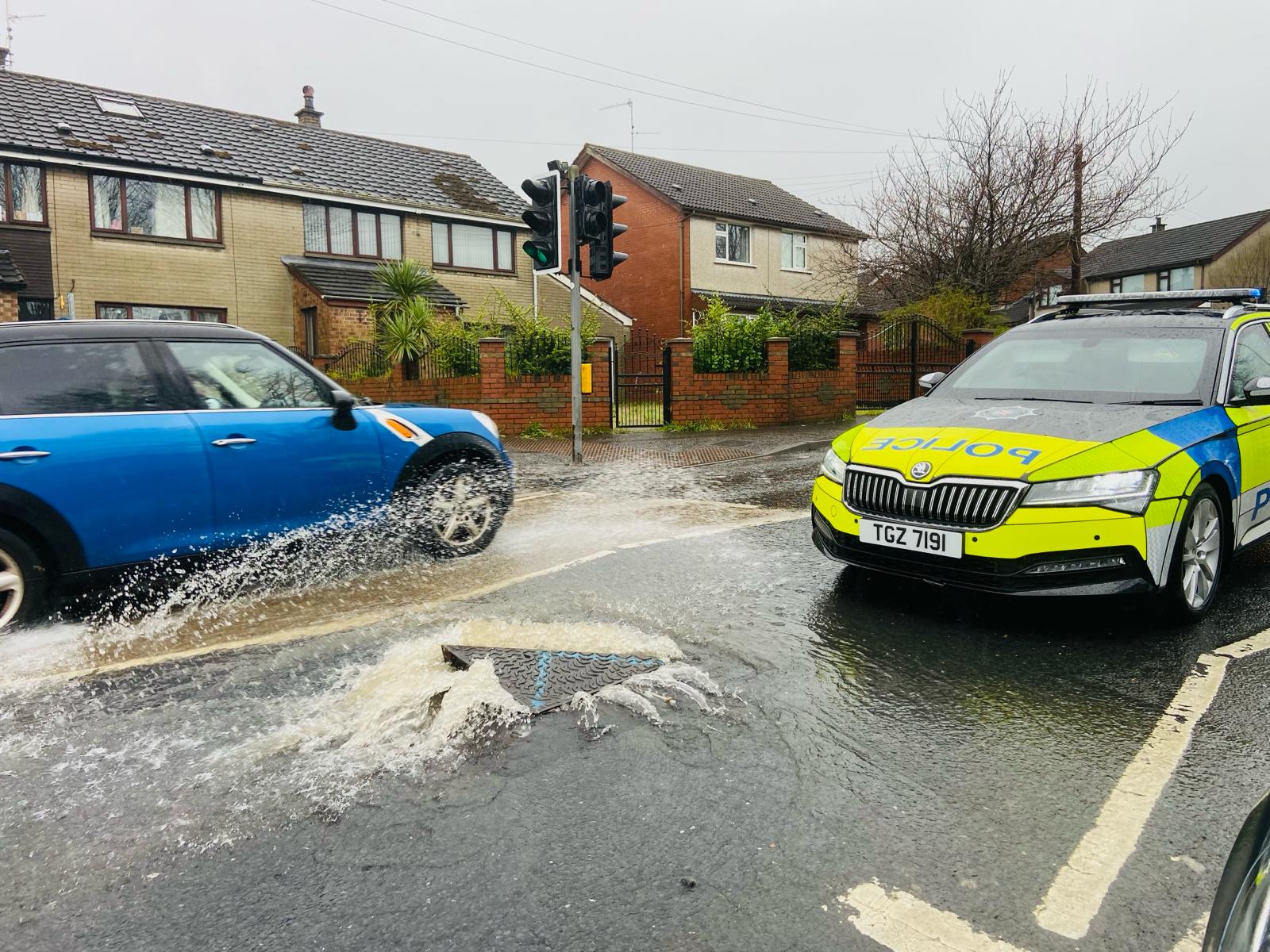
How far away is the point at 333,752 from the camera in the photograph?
3.27 meters

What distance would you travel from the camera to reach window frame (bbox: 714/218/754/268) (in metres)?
34.2

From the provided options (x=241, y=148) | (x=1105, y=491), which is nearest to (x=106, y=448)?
(x=1105, y=491)

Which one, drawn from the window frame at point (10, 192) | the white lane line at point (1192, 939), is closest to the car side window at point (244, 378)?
the white lane line at point (1192, 939)

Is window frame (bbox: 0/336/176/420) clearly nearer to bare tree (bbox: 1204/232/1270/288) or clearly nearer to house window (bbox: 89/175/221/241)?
house window (bbox: 89/175/221/241)

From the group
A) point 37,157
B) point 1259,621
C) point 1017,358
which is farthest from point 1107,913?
point 37,157

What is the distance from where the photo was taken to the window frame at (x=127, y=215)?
22.7 meters

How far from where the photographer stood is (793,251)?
36.8 meters

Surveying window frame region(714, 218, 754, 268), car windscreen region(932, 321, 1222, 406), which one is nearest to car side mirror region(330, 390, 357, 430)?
car windscreen region(932, 321, 1222, 406)

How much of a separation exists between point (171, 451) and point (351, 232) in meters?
23.9

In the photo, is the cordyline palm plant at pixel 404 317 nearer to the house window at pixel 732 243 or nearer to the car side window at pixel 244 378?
the car side window at pixel 244 378

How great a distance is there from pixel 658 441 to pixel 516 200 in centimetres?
1851

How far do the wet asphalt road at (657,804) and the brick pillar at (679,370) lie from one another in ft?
40.5

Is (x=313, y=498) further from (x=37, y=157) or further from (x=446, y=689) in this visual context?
(x=37, y=157)

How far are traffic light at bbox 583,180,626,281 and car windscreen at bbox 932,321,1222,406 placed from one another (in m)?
6.66
